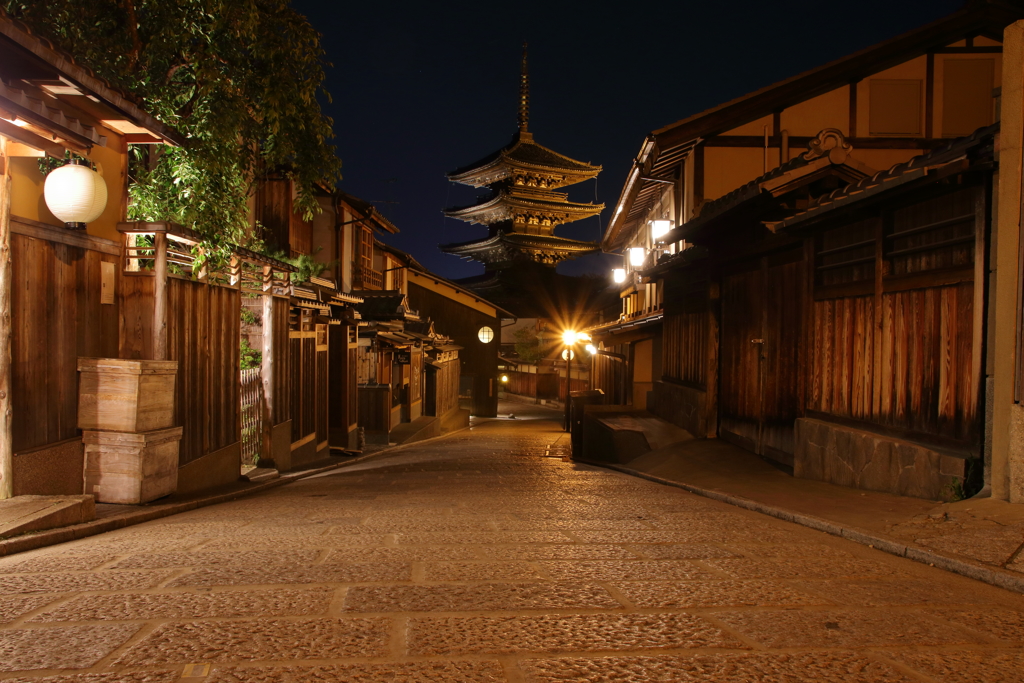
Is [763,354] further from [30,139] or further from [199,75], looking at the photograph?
[30,139]

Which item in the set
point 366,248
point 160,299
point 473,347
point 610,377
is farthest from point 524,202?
point 160,299

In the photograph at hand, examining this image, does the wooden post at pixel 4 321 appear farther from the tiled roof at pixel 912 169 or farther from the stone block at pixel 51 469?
the tiled roof at pixel 912 169

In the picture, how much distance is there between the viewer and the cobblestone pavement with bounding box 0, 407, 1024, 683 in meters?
3.04

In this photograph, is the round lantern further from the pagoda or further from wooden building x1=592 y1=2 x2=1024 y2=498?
the pagoda

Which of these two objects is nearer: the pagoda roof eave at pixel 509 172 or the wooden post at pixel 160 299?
the wooden post at pixel 160 299

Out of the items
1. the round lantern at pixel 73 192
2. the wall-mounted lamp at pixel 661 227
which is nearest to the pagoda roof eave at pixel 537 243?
the wall-mounted lamp at pixel 661 227

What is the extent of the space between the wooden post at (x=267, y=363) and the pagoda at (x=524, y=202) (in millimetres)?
35214

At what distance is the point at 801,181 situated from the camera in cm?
966

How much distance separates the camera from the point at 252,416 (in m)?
11.2

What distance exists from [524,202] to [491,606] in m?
44.1

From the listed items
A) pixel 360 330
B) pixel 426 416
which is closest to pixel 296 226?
pixel 360 330

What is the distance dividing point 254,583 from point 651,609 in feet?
8.15

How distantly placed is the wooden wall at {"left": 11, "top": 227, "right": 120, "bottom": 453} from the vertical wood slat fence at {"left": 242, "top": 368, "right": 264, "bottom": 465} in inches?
149

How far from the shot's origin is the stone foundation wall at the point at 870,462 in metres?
6.56
